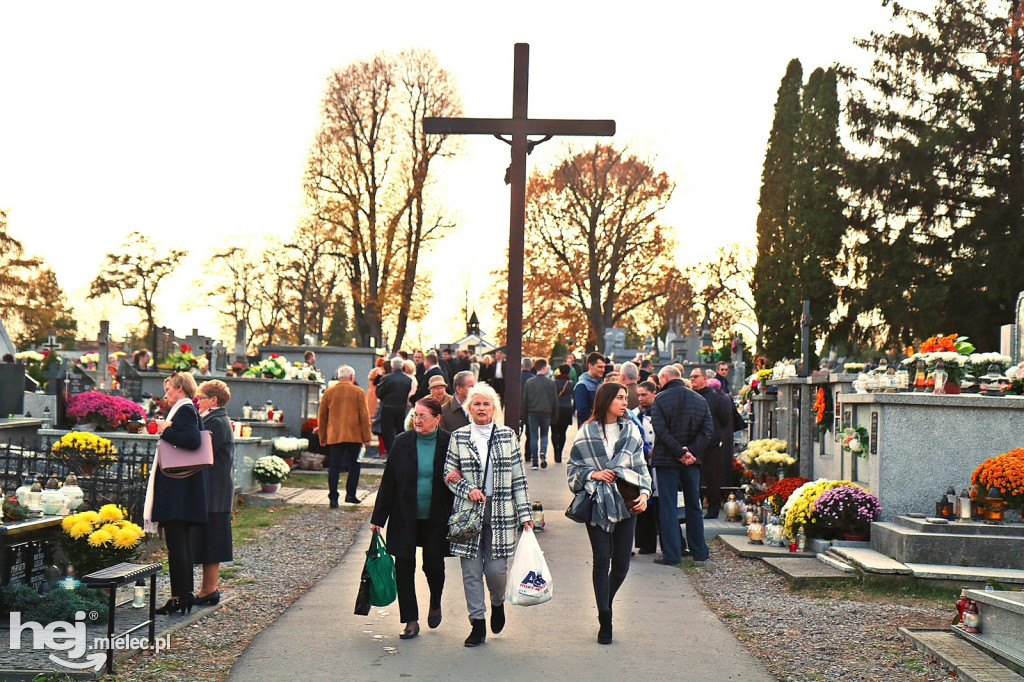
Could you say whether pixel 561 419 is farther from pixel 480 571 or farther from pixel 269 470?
pixel 480 571

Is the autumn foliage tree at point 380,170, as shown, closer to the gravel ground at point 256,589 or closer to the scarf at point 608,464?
the gravel ground at point 256,589

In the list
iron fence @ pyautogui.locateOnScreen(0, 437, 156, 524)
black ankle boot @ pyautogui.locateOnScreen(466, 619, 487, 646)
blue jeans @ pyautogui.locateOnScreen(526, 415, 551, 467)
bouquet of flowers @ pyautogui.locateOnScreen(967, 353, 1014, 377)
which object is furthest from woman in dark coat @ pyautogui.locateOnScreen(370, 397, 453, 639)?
blue jeans @ pyautogui.locateOnScreen(526, 415, 551, 467)

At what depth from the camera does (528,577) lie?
7.47 meters

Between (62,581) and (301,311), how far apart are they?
43.7 m

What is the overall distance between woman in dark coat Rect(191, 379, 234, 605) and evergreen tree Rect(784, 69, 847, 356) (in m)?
27.4

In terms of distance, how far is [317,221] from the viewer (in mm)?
42875

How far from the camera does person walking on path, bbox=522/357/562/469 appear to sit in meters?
19.8

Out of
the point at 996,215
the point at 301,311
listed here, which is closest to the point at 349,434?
the point at 996,215

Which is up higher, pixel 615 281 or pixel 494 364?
pixel 615 281

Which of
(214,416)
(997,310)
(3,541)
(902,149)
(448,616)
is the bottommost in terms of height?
(448,616)

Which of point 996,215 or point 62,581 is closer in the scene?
point 62,581

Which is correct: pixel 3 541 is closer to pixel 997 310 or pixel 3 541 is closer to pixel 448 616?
pixel 448 616

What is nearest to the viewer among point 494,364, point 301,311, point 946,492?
point 946,492

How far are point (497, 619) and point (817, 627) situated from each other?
8.09 feet
